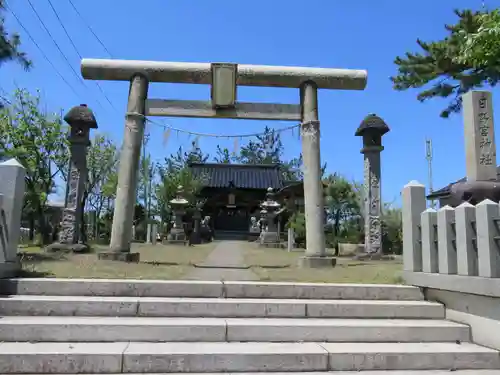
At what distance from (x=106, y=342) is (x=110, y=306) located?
1.89 feet

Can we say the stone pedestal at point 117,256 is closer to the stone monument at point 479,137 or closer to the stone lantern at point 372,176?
the stone monument at point 479,137

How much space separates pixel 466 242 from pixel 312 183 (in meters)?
4.28

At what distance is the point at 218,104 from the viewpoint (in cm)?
923

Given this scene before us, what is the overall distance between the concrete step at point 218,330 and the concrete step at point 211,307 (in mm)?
130

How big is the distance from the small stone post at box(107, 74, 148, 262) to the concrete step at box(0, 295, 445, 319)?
145 inches

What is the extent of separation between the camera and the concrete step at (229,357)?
3.84 meters

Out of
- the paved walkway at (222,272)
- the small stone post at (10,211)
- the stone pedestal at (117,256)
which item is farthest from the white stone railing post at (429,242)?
the stone pedestal at (117,256)

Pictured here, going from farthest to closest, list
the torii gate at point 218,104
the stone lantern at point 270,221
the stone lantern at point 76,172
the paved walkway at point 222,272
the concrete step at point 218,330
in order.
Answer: the stone lantern at point 270,221
the stone lantern at point 76,172
the torii gate at point 218,104
the paved walkway at point 222,272
the concrete step at point 218,330

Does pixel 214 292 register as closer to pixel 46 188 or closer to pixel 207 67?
pixel 207 67

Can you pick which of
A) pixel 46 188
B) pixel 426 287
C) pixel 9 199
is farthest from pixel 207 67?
pixel 46 188

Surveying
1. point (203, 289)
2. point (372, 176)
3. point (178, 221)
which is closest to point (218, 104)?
point (203, 289)

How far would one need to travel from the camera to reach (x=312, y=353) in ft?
13.3

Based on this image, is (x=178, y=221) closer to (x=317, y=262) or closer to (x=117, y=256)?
(x=117, y=256)

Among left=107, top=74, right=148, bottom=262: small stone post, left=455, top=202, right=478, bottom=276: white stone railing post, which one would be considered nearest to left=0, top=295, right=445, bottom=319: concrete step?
left=455, top=202, right=478, bottom=276: white stone railing post
